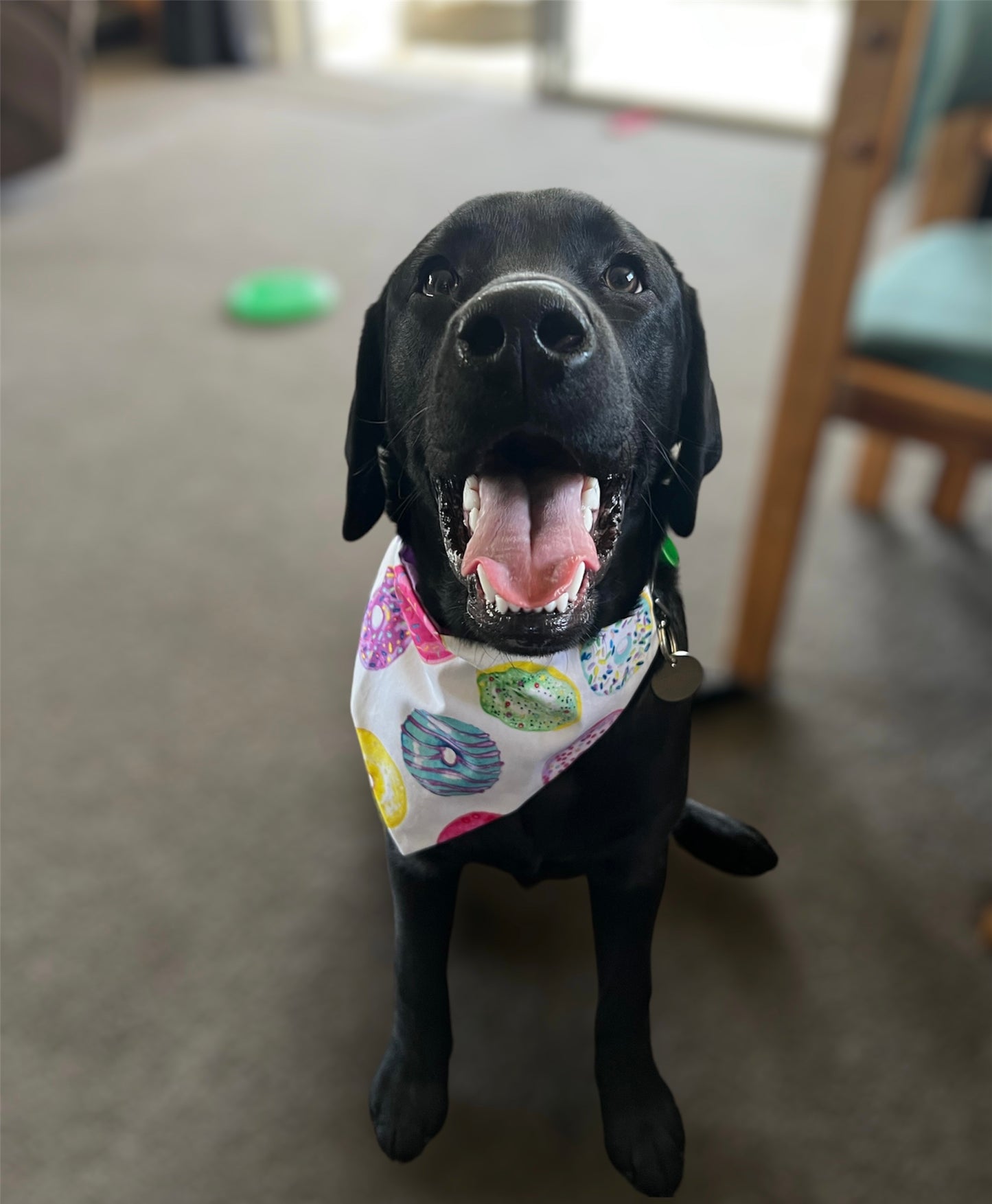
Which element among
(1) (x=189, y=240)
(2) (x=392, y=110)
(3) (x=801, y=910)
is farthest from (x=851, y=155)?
(2) (x=392, y=110)

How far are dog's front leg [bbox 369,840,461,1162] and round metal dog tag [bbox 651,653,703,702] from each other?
14 centimetres

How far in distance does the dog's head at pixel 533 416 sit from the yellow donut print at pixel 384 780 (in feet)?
0.28

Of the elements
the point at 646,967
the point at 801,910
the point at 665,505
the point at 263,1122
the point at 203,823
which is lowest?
the point at 203,823

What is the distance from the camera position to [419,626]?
0.44m

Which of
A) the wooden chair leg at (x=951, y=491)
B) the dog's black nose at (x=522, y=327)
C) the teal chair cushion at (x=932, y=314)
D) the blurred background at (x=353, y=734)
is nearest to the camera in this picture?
the dog's black nose at (x=522, y=327)

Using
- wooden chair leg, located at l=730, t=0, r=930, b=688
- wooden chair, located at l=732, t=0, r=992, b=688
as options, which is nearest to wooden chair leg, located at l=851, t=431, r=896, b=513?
wooden chair, located at l=732, t=0, r=992, b=688

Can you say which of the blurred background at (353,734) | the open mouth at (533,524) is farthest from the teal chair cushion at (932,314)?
the open mouth at (533,524)

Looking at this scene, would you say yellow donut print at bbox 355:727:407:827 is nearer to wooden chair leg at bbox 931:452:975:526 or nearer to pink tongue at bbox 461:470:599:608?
pink tongue at bbox 461:470:599:608

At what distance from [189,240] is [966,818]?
2.40 meters

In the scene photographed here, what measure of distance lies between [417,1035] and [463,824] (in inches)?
3.7

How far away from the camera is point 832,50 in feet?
10.7

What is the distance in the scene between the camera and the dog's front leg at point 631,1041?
42 centimetres

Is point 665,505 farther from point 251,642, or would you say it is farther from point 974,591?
point 974,591

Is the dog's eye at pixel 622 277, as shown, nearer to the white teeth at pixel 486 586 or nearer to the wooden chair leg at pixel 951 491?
the white teeth at pixel 486 586
